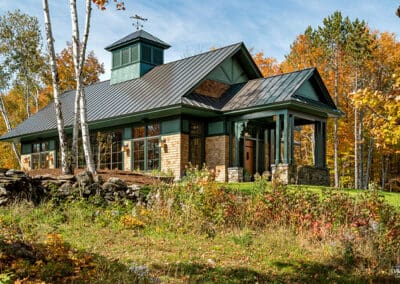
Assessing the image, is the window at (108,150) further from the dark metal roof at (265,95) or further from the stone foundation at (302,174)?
the stone foundation at (302,174)

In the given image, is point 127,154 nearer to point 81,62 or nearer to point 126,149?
point 126,149

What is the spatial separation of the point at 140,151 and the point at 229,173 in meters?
3.97

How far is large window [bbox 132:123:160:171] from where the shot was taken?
19359 mm

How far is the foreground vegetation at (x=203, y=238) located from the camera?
5914 millimetres

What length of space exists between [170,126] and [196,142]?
115 centimetres

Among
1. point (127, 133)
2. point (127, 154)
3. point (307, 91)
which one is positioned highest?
point (307, 91)

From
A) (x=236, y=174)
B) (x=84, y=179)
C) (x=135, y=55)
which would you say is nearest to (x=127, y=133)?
(x=135, y=55)

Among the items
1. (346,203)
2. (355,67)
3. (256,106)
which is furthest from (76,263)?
(355,67)

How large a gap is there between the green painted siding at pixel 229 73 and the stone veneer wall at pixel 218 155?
2.56m

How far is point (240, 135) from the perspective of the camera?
1853cm

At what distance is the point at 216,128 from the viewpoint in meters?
18.8

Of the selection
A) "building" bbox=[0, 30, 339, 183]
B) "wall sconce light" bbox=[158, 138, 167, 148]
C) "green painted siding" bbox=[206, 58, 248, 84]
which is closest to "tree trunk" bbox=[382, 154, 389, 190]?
"building" bbox=[0, 30, 339, 183]

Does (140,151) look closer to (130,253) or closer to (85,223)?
(85,223)

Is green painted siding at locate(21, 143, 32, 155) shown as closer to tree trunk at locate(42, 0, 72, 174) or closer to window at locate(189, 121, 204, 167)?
window at locate(189, 121, 204, 167)
